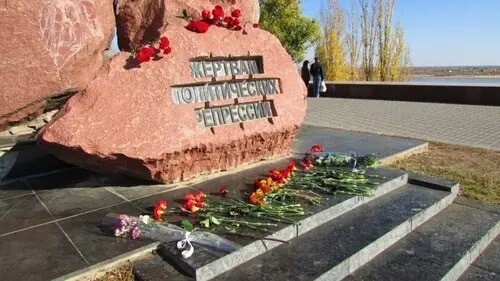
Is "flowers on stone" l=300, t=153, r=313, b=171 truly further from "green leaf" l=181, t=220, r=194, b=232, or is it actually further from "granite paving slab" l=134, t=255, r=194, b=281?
"granite paving slab" l=134, t=255, r=194, b=281

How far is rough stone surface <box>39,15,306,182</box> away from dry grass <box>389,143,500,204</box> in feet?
6.20

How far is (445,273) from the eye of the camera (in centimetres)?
259

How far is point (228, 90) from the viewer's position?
4.19 m

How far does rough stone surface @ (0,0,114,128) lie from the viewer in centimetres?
355

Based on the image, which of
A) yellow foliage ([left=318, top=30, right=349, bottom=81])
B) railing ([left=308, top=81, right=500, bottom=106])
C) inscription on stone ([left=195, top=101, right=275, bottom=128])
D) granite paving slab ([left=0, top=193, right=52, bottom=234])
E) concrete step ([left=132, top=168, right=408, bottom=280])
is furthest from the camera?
yellow foliage ([left=318, top=30, right=349, bottom=81])

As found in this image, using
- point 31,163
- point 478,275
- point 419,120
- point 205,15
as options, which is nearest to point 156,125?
point 205,15

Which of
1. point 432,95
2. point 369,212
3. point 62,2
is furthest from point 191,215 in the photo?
point 432,95

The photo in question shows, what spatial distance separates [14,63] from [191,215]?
2095 millimetres

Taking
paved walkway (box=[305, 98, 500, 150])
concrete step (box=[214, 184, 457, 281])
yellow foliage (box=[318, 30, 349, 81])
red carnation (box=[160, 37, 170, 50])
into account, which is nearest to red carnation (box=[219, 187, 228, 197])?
concrete step (box=[214, 184, 457, 281])

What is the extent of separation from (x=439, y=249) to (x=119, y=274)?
217 cm

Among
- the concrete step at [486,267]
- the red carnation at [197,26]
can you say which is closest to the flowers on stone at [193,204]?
the red carnation at [197,26]

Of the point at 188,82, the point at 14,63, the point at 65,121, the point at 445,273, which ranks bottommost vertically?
the point at 445,273

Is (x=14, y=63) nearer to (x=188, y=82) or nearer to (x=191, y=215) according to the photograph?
(x=188, y=82)

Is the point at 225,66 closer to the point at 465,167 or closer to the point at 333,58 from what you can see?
the point at 465,167
